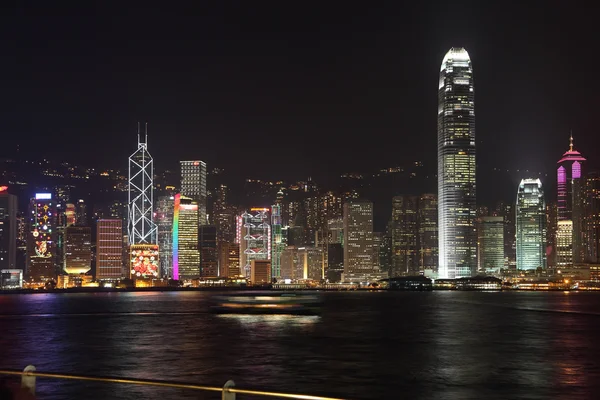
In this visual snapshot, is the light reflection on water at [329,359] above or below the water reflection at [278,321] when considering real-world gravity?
above

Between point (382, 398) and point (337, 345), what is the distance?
2545cm

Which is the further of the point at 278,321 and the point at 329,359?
the point at 278,321

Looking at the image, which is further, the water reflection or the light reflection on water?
the water reflection

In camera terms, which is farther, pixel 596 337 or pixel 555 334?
pixel 555 334

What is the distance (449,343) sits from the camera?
182 ft

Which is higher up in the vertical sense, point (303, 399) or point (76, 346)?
point (303, 399)

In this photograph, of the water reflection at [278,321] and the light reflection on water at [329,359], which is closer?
the light reflection on water at [329,359]

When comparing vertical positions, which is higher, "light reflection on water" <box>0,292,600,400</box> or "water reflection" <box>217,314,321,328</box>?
"light reflection on water" <box>0,292,600,400</box>

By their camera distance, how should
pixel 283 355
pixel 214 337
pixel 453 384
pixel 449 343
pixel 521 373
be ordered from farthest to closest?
pixel 214 337
pixel 449 343
pixel 283 355
pixel 521 373
pixel 453 384

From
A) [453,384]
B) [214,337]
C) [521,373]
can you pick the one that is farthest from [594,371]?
[214,337]

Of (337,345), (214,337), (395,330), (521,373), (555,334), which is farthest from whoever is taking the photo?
(395,330)

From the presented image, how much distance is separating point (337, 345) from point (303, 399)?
44750mm

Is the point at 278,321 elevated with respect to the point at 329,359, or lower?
lower

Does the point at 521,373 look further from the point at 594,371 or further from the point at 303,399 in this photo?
the point at 303,399
